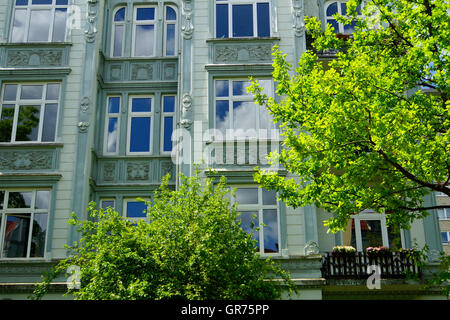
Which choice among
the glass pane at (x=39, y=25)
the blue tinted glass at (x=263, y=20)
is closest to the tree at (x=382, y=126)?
the blue tinted glass at (x=263, y=20)

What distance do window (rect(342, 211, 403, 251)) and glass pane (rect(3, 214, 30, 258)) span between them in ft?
34.7

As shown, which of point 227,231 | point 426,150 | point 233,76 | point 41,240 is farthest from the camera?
point 233,76

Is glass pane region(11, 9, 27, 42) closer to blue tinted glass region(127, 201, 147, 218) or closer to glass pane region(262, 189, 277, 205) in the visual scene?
blue tinted glass region(127, 201, 147, 218)

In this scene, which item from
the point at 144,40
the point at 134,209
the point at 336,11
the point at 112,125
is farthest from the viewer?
the point at 336,11

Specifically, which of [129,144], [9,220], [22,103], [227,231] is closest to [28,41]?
[22,103]

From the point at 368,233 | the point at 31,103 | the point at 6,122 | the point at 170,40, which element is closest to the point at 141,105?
the point at 170,40

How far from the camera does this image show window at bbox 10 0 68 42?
63.2 ft

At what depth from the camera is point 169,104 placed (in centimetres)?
1956

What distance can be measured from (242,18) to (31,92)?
803 cm

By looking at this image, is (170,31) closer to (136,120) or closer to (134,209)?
(136,120)
